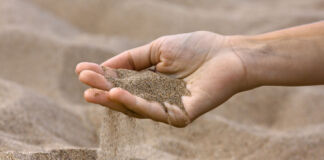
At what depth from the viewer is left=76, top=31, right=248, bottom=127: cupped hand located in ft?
5.08

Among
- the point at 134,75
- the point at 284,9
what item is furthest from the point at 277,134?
the point at 284,9

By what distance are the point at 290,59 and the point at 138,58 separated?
0.63m

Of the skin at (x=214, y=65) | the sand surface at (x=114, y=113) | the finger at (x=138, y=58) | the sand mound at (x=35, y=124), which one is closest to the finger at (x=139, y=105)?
the skin at (x=214, y=65)

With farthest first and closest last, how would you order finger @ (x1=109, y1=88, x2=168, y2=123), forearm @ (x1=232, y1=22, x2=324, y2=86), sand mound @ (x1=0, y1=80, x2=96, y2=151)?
sand mound @ (x1=0, y1=80, x2=96, y2=151) < forearm @ (x1=232, y1=22, x2=324, y2=86) < finger @ (x1=109, y1=88, x2=168, y2=123)

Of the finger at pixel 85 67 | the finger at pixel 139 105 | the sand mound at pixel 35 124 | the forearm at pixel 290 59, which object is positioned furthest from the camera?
the sand mound at pixel 35 124

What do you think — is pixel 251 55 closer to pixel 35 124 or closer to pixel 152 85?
pixel 152 85

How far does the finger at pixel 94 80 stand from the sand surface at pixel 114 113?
0.15 m

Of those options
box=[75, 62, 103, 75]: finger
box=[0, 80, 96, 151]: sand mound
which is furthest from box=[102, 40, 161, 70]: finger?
box=[0, 80, 96, 151]: sand mound

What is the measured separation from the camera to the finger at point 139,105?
148cm

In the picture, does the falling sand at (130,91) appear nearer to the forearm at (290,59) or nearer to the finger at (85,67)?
the finger at (85,67)

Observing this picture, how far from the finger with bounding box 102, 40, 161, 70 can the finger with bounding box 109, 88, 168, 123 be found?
1.09ft

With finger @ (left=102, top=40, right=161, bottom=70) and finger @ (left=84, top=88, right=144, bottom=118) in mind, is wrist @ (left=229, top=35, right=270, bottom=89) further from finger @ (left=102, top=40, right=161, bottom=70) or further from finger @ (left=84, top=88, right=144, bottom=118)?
finger @ (left=84, top=88, right=144, bottom=118)

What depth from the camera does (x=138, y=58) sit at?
187cm

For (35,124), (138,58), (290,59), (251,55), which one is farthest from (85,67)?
(290,59)
